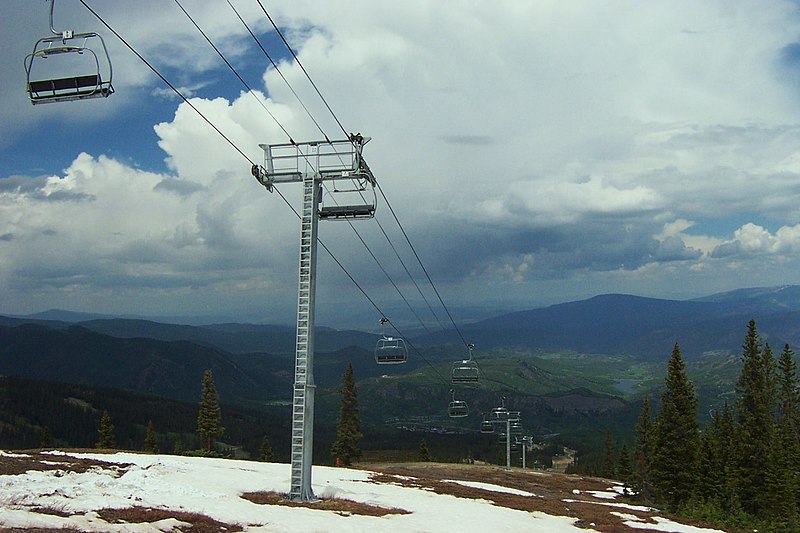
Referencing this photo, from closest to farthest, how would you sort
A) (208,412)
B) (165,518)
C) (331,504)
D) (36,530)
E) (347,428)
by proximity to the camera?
(36,530), (165,518), (331,504), (208,412), (347,428)

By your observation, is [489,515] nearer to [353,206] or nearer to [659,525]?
[659,525]

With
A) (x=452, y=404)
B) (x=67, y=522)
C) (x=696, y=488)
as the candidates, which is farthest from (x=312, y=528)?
(x=696, y=488)

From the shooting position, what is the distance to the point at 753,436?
76.9 meters

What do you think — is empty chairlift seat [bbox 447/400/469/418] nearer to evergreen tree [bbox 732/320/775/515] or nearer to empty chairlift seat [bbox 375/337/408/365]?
empty chairlift seat [bbox 375/337/408/365]

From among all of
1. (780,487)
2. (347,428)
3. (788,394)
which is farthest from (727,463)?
(347,428)

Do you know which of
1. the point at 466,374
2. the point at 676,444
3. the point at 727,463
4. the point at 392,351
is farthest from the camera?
the point at 727,463

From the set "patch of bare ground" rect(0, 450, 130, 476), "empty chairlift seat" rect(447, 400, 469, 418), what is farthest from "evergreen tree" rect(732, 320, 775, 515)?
"patch of bare ground" rect(0, 450, 130, 476)

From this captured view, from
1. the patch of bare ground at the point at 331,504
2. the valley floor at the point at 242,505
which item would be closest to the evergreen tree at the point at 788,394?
the valley floor at the point at 242,505

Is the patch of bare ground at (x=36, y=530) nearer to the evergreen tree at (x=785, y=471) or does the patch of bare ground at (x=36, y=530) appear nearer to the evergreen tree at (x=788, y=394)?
the evergreen tree at (x=785, y=471)

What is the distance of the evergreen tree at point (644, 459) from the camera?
81.9m

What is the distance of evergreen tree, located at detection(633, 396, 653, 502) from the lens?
8194 cm

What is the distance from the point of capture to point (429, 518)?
3503 cm

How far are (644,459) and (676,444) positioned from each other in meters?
19.3

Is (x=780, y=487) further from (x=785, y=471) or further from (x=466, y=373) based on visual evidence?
(x=466, y=373)
